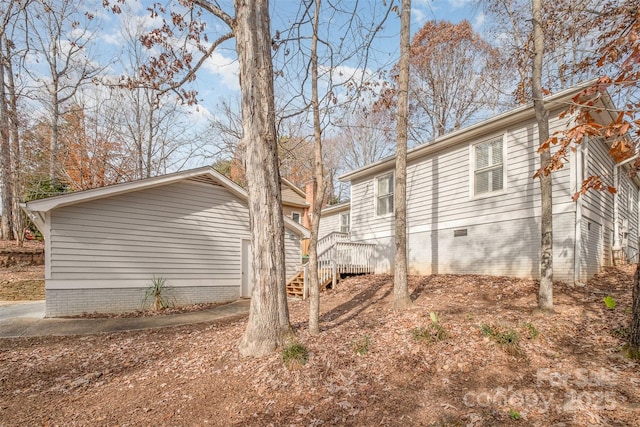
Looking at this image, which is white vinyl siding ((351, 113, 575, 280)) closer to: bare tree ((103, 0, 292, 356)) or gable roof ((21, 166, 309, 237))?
gable roof ((21, 166, 309, 237))

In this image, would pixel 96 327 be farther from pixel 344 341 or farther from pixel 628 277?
pixel 628 277

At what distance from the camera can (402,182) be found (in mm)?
6914

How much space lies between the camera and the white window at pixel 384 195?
38.8ft

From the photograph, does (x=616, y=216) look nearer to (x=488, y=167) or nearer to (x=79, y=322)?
(x=488, y=167)

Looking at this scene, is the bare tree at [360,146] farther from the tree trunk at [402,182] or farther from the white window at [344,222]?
the tree trunk at [402,182]

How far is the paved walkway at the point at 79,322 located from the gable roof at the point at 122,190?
8.05 feet

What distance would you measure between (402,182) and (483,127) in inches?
143

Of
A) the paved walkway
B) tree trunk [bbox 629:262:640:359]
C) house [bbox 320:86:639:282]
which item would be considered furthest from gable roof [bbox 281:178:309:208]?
tree trunk [bbox 629:262:640:359]

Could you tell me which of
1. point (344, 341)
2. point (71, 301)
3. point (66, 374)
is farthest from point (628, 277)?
point (71, 301)

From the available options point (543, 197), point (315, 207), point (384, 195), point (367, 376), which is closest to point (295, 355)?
point (367, 376)

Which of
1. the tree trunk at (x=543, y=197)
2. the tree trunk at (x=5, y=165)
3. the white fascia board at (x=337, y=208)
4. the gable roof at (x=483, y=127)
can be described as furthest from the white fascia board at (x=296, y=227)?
the tree trunk at (x=5, y=165)

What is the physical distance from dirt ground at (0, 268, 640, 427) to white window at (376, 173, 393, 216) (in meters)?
6.12

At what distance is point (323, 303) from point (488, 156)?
6104 millimetres

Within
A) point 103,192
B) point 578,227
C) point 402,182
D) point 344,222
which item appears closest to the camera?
point 402,182
